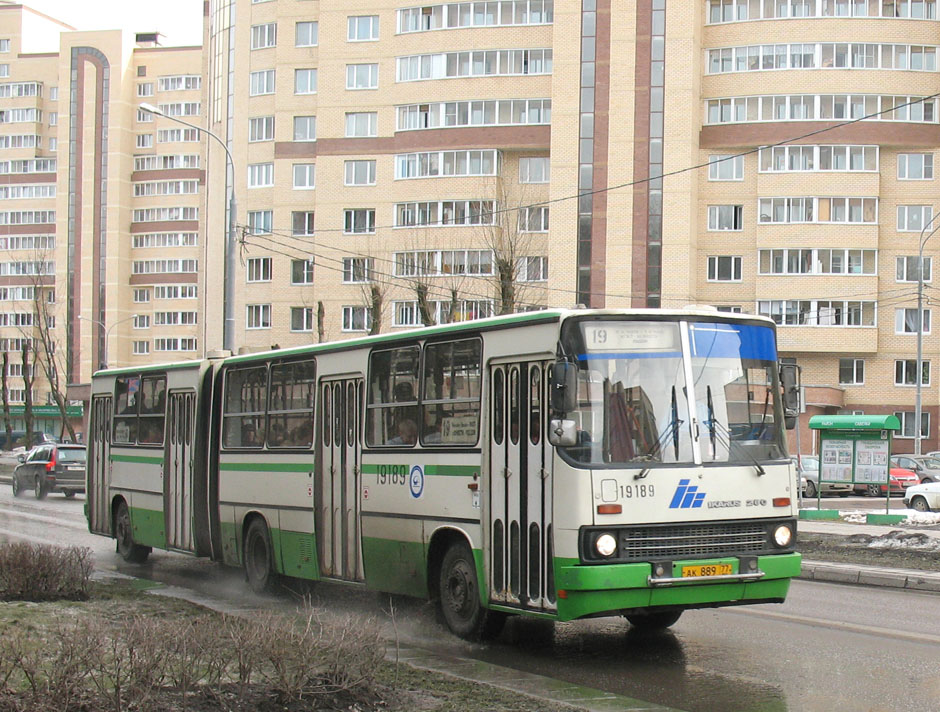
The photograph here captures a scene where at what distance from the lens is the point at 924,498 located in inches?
1302

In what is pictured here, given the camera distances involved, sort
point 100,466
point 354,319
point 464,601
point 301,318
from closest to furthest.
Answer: point 464,601 → point 100,466 → point 354,319 → point 301,318

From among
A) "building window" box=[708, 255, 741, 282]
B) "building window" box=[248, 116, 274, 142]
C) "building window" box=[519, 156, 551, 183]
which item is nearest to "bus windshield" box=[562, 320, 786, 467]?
"building window" box=[708, 255, 741, 282]

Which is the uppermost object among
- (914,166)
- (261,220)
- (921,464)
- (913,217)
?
(914,166)

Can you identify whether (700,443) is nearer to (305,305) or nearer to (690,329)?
(690,329)

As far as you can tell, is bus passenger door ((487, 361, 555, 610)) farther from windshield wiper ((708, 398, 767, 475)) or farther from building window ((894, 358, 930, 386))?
building window ((894, 358, 930, 386))

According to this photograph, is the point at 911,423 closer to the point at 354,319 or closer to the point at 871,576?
the point at 354,319

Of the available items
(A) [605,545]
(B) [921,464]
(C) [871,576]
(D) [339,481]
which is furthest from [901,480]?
(A) [605,545]

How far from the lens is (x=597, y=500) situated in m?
9.70

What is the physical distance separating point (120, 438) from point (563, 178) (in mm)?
43559

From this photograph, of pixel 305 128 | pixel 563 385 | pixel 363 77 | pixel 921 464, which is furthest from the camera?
pixel 305 128

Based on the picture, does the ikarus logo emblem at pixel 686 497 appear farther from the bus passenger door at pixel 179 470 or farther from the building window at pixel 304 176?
the building window at pixel 304 176

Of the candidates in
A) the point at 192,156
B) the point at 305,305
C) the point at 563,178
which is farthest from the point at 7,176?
the point at 563,178

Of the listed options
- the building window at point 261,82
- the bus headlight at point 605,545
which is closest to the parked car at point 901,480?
the bus headlight at point 605,545

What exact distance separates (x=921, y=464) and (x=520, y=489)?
3879 centimetres
